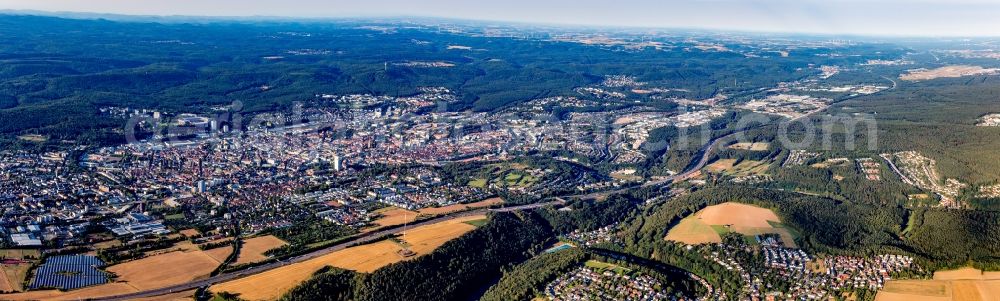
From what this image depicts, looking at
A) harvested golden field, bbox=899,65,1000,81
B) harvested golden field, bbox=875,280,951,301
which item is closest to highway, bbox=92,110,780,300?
harvested golden field, bbox=875,280,951,301

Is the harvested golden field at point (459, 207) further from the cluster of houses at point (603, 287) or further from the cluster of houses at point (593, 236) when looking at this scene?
the cluster of houses at point (603, 287)

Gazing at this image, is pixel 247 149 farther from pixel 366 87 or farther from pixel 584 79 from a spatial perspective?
pixel 584 79

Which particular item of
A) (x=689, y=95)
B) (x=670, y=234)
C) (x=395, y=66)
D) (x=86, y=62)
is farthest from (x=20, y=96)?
(x=689, y=95)

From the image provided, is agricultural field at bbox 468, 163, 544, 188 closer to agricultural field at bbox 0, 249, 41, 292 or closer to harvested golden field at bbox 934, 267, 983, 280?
harvested golden field at bbox 934, 267, 983, 280

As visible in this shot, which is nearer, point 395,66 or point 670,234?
point 670,234

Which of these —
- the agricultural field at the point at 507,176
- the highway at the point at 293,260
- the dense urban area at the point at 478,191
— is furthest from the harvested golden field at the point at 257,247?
the agricultural field at the point at 507,176
